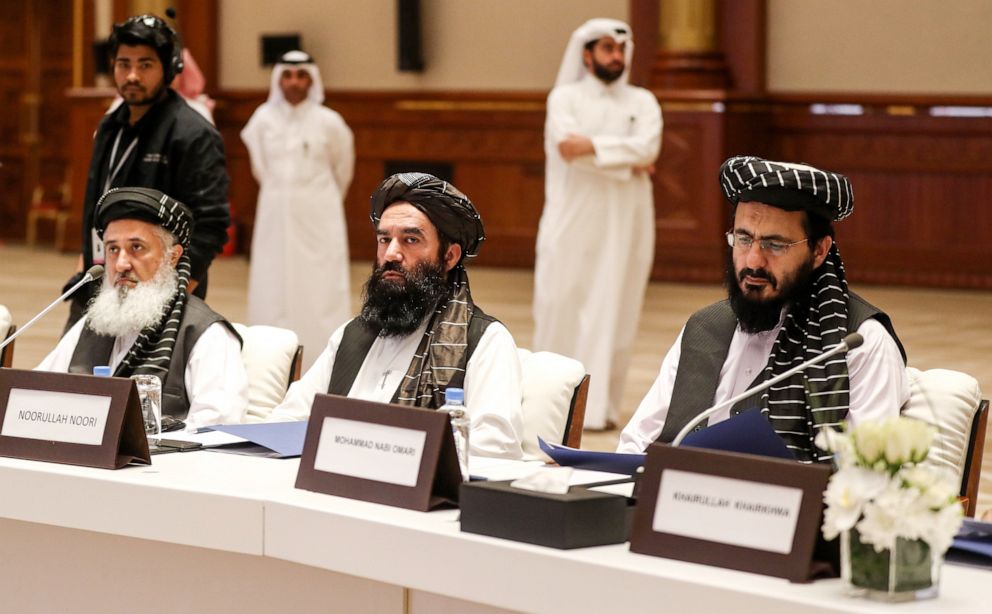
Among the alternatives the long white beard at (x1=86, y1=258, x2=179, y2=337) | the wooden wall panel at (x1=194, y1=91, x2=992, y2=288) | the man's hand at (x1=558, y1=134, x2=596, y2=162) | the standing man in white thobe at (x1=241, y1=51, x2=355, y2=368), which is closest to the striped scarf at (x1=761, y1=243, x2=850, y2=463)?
the long white beard at (x1=86, y1=258, x2=179, y2=337)

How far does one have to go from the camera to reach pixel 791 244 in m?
3.48

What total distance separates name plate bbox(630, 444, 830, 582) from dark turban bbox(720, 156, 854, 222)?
1244 mm

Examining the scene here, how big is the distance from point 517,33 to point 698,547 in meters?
11.9

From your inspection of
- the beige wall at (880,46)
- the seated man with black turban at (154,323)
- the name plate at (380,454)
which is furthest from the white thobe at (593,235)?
the beige wall at (880,46)

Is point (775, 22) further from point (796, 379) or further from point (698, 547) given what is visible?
point (698, 547)

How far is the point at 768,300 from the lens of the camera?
3.50 m

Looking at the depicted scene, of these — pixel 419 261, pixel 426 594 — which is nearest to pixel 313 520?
pixel 426 594

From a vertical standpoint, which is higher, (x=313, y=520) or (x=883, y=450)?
(x=883, y=450)

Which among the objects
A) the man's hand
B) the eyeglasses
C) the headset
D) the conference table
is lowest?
the conference table

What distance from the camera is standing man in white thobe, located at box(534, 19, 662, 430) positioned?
730 cm

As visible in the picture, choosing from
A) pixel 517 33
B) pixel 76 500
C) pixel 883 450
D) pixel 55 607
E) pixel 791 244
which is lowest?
pixel 55 607

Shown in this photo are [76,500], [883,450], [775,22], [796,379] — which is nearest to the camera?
[883,450]

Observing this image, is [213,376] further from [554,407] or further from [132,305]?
[554,407]

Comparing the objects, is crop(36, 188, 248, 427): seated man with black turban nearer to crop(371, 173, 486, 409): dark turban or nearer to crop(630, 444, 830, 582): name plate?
crop(371, 173, 486, 409): dark turban
